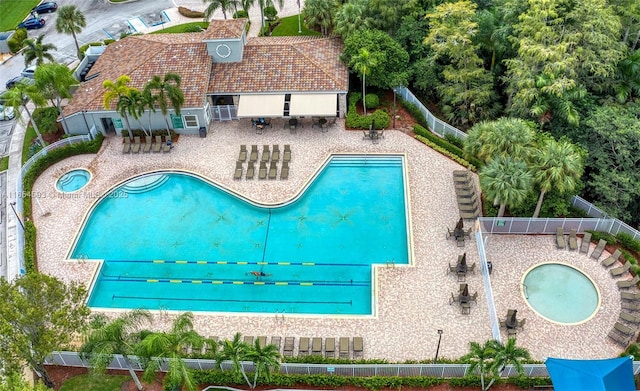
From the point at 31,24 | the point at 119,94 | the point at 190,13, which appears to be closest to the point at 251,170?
the point at 119,94

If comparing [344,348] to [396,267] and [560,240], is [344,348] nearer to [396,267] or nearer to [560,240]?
[396,267]

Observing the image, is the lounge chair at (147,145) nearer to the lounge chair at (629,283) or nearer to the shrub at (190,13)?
the shrub at (190,13)

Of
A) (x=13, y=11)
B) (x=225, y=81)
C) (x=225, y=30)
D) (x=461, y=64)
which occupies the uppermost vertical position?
(x=225, y=30)

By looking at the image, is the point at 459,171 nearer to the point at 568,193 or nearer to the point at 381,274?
the point at 568,193

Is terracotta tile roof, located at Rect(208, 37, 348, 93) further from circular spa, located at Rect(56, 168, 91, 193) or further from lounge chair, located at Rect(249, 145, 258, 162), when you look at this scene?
circular spa, located at Rect(56, 168, 91, 193)

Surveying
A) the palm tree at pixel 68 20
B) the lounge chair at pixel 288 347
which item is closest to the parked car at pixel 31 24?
the palm tree at pixel 68 20

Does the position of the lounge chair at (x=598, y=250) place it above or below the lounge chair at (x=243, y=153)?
below

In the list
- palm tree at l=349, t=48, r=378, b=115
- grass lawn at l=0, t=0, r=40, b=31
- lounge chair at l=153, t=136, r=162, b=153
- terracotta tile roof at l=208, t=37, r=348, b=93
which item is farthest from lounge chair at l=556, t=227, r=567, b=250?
grass lawn at l=0, t=0, r=40, b=31
